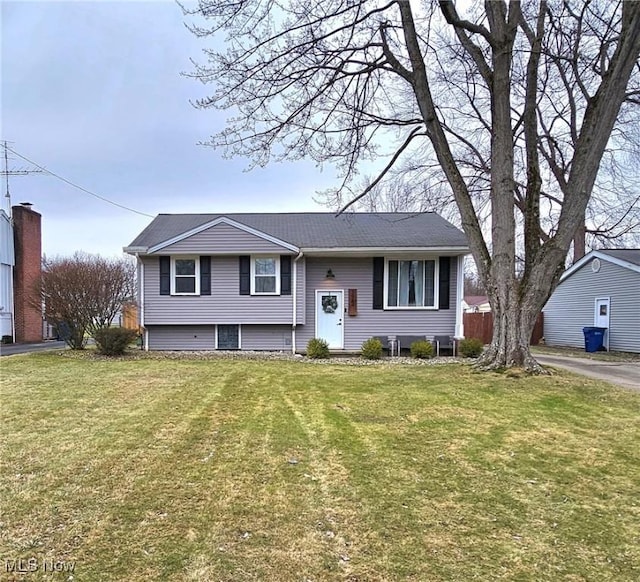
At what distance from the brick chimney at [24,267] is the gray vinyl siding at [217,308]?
801cm

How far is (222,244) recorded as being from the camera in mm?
12523

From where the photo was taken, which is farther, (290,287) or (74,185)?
(74,185)

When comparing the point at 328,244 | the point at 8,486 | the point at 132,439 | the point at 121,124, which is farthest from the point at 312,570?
the point at 121,124

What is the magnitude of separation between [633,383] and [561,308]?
1255 centimetres

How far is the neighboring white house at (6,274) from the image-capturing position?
16.8 meters

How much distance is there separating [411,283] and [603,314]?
955 centimetres

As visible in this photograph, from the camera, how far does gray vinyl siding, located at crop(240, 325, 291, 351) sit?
1309 centimetres

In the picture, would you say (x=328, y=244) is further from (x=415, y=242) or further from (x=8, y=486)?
(x=8, y=486)

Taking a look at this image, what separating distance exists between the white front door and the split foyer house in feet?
0.10

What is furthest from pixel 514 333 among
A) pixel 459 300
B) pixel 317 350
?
pixel 317 350

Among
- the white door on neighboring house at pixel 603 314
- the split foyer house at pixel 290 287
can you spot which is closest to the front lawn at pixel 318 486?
the split foyer house at pixel 290 287

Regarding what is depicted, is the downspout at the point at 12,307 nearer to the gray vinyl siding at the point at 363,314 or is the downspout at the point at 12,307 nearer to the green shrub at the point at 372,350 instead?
the gray vinyl siding at the point at 363,314

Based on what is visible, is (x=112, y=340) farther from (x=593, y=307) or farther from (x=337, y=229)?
(x=593, y=307)

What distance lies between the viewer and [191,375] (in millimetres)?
8484
